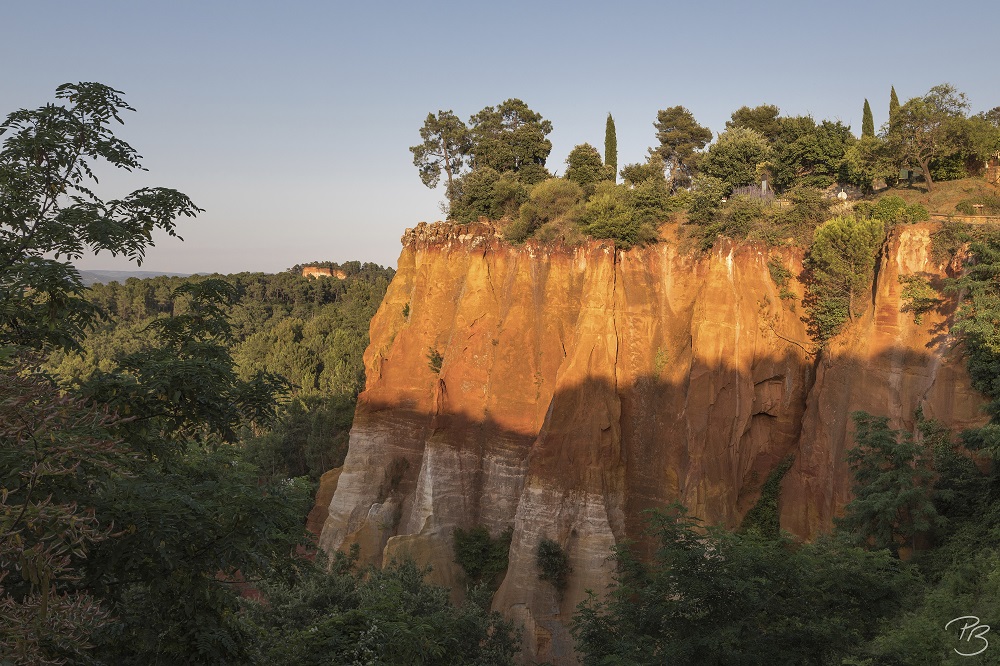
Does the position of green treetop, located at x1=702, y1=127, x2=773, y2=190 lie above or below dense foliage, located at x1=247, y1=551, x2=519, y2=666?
above

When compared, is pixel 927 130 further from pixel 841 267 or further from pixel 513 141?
pixel 513 141

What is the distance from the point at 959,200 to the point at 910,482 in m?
11.7

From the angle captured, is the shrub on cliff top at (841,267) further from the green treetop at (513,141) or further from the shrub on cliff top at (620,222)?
the green treetop at (513,141)

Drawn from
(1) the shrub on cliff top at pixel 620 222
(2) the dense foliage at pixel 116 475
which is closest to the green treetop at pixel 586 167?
(1) the shrub on cliff top at pixel 620 222

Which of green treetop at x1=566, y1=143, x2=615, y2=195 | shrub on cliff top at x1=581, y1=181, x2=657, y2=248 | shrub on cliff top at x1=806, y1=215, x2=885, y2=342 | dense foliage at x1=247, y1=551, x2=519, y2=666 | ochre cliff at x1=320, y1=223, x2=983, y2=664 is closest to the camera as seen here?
dense foliage at x1=247, y1=551, x2=519, y2=666

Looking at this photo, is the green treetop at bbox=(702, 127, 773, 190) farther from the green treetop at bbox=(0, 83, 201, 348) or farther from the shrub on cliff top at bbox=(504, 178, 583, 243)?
the green treetop at bbox=(0, 83, 201, 348)

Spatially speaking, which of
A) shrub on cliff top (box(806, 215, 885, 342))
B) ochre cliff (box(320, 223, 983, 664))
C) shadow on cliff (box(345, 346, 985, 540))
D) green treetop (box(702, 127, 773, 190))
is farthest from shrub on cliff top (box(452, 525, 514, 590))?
green treetop (box(702, 127, 773, 190))

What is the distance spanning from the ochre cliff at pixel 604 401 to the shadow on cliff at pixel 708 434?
0.16 ft

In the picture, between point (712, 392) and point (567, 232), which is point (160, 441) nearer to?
point (712, 392)

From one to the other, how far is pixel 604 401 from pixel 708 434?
11.1ft

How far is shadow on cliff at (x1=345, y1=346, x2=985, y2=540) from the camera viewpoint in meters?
20.0

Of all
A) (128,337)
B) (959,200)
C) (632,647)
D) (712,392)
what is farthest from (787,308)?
(128,337)

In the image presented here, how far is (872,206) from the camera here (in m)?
22.0

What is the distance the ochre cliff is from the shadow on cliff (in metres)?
0.05
